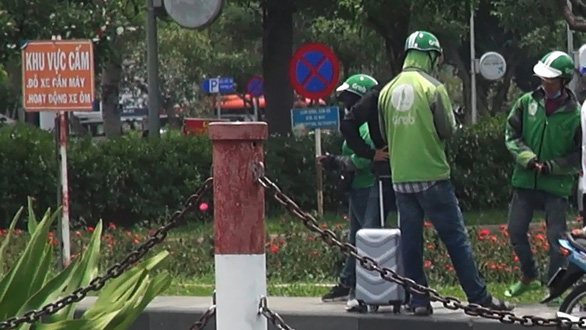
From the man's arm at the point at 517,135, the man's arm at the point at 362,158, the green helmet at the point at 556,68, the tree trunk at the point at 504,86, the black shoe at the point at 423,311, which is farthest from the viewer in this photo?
the tree trunk at the point at 504,86

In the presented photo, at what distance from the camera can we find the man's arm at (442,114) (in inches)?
342

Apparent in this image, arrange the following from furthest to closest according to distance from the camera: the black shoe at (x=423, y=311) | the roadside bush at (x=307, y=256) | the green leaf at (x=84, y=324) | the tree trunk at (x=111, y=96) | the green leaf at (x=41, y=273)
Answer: the tree trunk at (x=111, y=96) → the roadside bush at (x=307, y=256) → the black shoe at (x=423, y=311) → the green leaf at (x=41, y=273) → the green leaf at (x=84, y=324)

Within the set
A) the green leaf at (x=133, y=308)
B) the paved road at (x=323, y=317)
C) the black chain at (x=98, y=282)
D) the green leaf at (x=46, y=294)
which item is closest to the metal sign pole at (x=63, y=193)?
the paved road at (x=323, y=317)

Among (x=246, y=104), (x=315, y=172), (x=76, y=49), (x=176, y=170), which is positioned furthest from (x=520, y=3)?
(x=246, y=104)

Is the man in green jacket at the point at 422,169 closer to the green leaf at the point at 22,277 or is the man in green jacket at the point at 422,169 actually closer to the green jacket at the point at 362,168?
the green jacket at the point at 362,168

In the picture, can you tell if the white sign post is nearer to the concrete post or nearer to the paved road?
the paved road

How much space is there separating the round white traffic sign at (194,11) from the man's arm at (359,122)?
266 inches

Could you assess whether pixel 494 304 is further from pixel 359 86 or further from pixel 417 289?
pixel 417 289

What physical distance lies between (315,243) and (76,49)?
3082 mm

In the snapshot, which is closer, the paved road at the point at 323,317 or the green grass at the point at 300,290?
the paved road at the point at 323,317

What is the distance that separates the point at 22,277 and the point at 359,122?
12.9 ft

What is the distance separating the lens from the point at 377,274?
866 cm

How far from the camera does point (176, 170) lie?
1950 cm

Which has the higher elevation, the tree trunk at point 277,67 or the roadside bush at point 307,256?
the tree trunk at point 277,67
